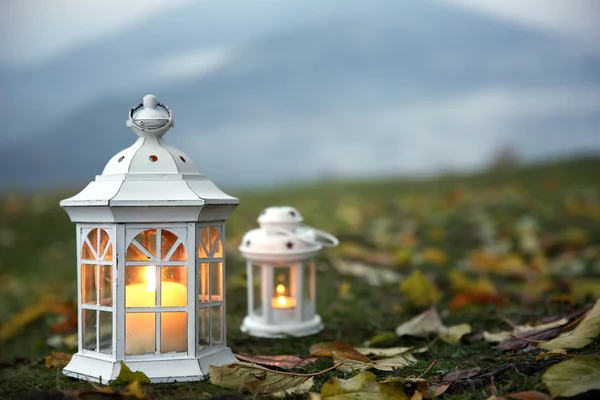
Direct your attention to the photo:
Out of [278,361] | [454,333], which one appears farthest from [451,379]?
[454,333]

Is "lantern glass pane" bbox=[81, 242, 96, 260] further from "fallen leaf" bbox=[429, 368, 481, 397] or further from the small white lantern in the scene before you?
"fallen leaf" bbox=[429, 368, 481, 397]

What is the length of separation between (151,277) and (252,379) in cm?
69

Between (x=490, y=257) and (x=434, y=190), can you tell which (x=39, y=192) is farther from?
(x=490, y=257)

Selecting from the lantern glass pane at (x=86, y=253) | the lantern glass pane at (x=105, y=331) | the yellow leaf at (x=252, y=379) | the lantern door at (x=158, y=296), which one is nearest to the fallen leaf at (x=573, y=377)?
the yellow leaf at (x=252, y=379)

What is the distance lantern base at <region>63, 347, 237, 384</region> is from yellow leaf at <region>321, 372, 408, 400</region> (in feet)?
2.27

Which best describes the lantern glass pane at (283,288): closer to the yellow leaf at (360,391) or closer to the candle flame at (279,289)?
the candle flame at (279,289)

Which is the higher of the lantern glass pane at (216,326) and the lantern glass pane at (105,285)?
the lantern glass pane at (105,285)

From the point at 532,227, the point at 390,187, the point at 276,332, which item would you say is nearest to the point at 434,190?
the point at 390,187

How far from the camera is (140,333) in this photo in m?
2.66

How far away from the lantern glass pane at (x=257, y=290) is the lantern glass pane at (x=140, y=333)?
4.04 feet

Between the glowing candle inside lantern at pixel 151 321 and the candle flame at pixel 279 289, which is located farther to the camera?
the candle flame at pixel 279 289

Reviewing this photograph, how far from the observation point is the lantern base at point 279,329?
3604 millimetres

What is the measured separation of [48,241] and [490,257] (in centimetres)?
620

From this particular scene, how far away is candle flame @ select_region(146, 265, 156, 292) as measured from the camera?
2.69m
